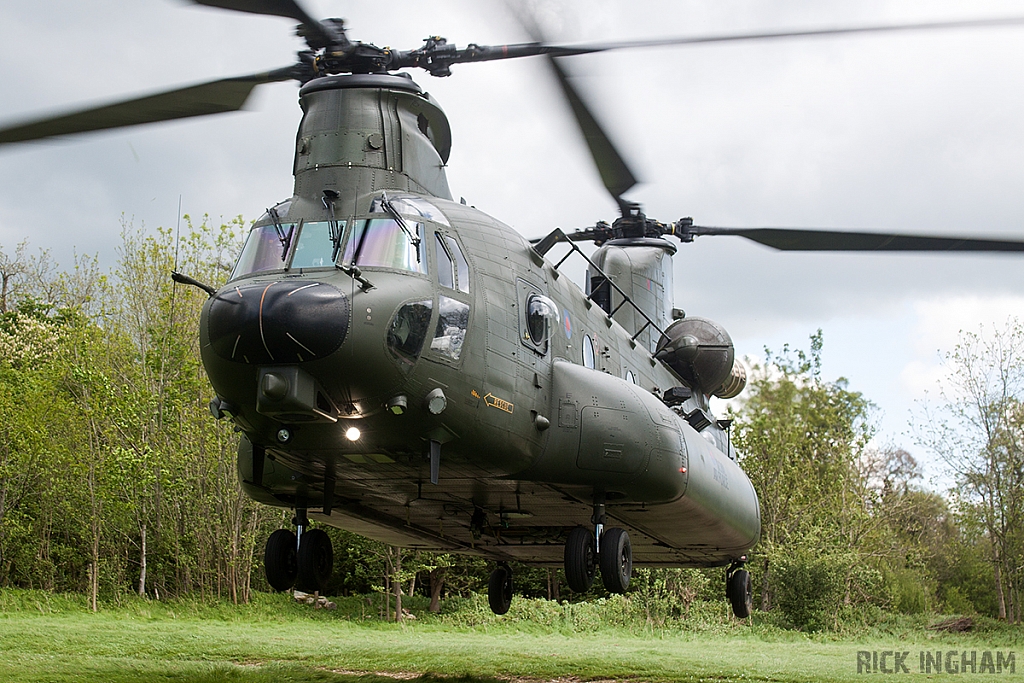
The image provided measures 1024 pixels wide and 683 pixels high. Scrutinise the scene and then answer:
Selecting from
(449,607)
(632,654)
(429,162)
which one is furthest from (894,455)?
(429,162)

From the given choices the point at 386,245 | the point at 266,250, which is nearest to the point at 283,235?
the point at 266,250

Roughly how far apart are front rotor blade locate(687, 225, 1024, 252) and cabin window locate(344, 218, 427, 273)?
468 cm

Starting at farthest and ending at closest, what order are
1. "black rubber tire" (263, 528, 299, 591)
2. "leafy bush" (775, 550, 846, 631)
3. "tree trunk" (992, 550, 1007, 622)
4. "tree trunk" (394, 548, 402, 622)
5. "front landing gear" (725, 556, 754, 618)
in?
"tree trunk" (992, 550, 1007, 622), "leafy bush" (775, 550, 846, 631), "tree trunk" (394, 548, 402, 622), "front landing gear" (725, 556, 754, 618), "black rubber tire" (263, 528, 299, 591)

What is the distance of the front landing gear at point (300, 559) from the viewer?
1002 cm

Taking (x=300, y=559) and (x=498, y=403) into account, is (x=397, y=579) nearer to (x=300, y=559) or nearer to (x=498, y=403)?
(x=300, y=559)

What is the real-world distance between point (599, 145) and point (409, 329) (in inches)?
104

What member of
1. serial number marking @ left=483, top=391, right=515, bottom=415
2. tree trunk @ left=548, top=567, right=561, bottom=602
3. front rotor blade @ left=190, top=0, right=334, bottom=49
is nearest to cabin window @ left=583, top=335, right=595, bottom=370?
serial number marking @ left=483, top=391, right=515, bottom=415

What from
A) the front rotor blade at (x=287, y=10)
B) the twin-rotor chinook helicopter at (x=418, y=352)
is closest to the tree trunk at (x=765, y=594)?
the twin-rotor chinook helicopter at (x=418, y=352)

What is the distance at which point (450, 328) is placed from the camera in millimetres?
7707

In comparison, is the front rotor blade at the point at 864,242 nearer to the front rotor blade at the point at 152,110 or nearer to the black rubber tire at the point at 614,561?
the black rubber tire at the point at 614,561

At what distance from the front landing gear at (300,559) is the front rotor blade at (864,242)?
609 cm

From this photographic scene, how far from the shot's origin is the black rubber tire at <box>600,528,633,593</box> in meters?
9.09

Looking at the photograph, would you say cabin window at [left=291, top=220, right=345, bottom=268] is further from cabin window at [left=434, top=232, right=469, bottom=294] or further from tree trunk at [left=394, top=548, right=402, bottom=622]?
tree trunk at [left=394, top=548, right=402, bottom=622]

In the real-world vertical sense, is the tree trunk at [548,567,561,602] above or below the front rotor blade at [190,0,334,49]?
below
